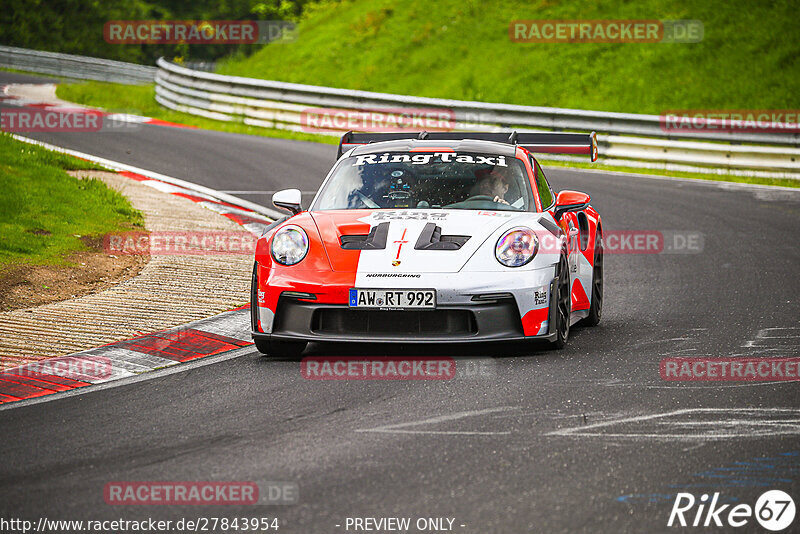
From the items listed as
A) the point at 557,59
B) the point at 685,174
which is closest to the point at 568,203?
the point at 685,174

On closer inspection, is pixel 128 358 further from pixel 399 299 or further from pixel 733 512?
pixel 733 512

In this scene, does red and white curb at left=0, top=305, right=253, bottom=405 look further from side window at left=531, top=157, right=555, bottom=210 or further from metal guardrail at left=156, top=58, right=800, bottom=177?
metal guardrail at left=156, top=58, right=800, bottom=177

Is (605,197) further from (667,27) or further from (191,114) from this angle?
(191,114)

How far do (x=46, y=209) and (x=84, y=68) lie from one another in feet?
86.2

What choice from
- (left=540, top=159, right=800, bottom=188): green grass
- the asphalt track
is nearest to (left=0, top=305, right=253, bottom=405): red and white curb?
the asphalt track

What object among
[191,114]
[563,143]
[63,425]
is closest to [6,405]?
[63,425]

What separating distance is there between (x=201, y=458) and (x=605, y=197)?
11491 mm

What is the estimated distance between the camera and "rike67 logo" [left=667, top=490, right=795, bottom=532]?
4230 mm

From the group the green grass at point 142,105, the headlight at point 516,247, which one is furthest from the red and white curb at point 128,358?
the green grass at point 142,105

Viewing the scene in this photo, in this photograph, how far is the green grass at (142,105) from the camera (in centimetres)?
2389

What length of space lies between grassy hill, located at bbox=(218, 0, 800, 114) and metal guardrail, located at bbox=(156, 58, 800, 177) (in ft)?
11.3

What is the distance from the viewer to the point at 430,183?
319 inches

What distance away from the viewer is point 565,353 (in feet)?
24.2

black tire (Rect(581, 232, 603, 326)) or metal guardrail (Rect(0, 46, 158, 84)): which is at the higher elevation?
metal guardrail (Rect(0, 46, 158, 84))
